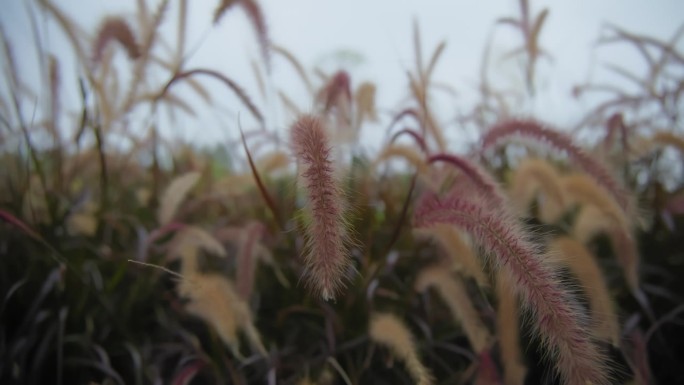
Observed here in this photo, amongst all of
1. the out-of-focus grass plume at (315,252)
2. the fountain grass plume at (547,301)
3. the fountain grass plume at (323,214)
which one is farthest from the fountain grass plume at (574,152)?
the fountain grass plume at (323,214)

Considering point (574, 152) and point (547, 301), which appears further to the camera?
point (574, 152)

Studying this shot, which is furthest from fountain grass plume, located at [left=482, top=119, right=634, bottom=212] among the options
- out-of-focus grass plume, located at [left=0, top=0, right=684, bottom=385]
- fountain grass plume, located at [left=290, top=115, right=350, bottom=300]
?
fountain grass plume, located at [left=290, top=115, right=350, bottom=300]

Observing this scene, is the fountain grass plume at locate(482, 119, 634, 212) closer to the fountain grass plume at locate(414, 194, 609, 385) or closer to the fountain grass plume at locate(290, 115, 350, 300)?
the fountain grass plume at locate(414, 194, 609, 385)

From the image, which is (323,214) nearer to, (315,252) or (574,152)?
(315,252)

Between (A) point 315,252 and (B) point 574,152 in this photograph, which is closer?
(A) point 315,252

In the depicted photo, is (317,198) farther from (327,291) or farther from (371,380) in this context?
(371,380)

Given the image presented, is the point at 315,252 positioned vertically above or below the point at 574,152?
below

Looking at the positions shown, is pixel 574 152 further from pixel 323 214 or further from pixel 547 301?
pixel 323 214

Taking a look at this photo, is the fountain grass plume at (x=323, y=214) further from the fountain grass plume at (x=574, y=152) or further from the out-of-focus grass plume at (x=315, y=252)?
the fountain grass plume at (x=574, y=152)

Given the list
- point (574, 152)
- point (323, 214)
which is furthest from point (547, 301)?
point (574, 152)
